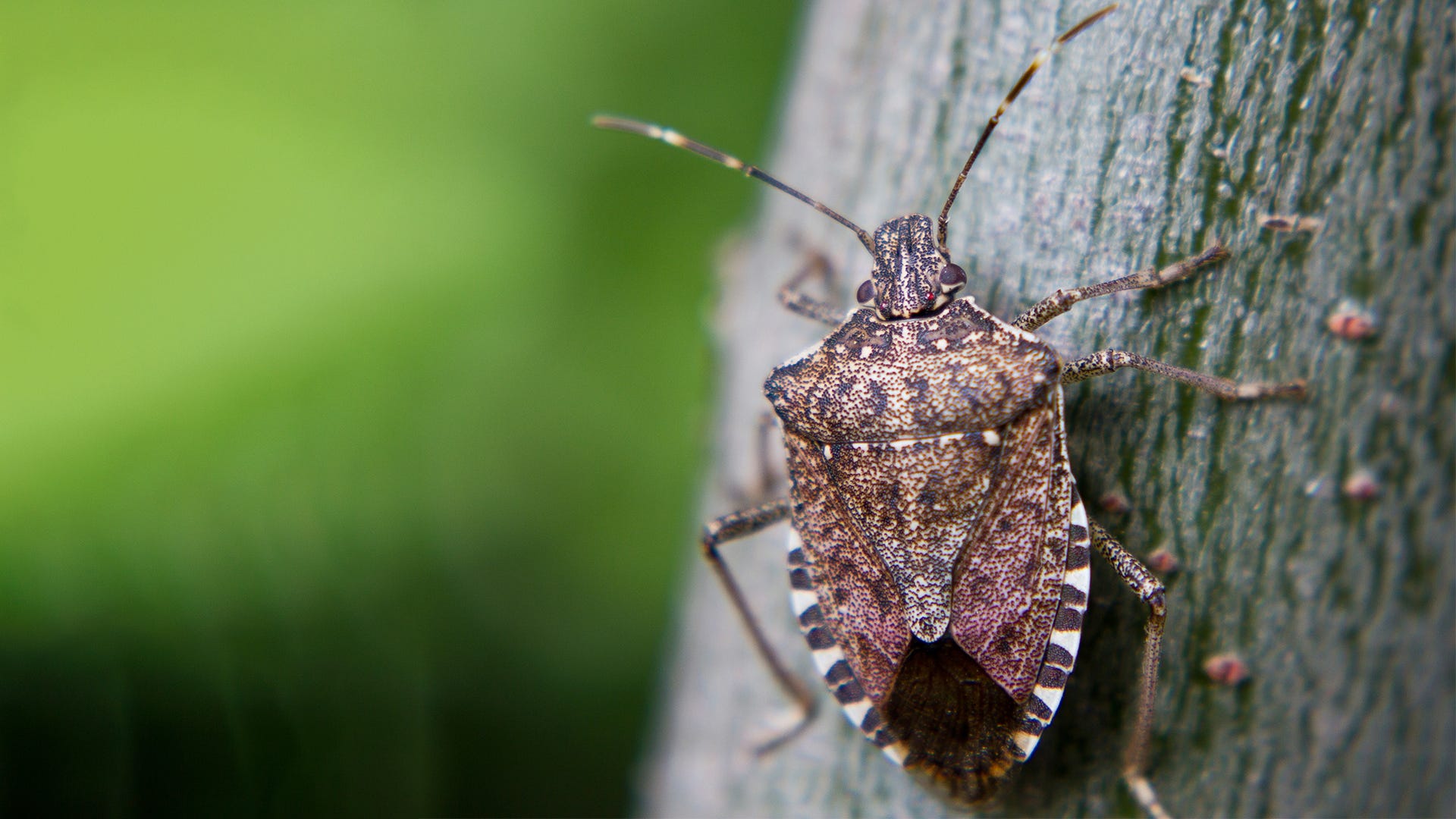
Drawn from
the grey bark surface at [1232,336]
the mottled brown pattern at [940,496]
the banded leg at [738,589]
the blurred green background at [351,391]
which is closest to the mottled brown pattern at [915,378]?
the mottled brown pattern at [940,496]

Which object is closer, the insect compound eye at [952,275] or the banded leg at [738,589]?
the insect compound eye at [952,275]

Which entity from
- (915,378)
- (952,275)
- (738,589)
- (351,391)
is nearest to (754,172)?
(952,275)

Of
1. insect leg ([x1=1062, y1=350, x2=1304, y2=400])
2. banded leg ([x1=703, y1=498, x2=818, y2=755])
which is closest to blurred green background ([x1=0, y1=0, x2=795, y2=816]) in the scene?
banded leg ([x1=703, y1=498, x2=818, y2=755])

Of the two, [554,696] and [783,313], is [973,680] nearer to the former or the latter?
[783,313]

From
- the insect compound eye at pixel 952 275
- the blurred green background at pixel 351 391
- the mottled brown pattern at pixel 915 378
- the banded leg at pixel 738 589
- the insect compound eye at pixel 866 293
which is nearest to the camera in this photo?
the mottled brown pattern at pixel 915 378

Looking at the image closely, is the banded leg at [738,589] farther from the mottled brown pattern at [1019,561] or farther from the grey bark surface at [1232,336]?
the mottled brown pattern at [1019,561]

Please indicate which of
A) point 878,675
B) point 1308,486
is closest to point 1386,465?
point 1308,486
